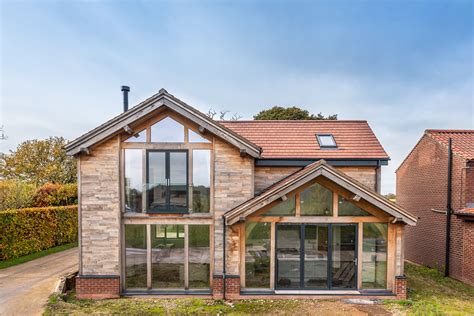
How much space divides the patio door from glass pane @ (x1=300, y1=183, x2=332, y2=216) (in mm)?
455

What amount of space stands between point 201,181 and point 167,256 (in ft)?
9.59

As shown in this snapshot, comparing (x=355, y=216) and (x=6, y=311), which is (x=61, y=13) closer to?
(x=6, y=311)

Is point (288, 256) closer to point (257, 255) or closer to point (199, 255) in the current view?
point (257, 255)

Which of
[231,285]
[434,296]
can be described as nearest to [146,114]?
[231,285]

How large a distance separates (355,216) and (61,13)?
16892mm

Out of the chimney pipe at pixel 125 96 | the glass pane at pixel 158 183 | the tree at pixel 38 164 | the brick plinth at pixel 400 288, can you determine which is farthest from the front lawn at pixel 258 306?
the tree at pixel 38 164

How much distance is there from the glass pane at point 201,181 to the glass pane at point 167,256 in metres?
1.02

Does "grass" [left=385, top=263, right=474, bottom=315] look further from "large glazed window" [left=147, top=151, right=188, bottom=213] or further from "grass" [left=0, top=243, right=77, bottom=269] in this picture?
"grass" [left=0, top=243, right=77, bottom=269]

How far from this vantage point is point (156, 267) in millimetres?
9227

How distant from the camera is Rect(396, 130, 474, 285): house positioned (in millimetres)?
10914

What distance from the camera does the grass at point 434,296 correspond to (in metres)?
8.07

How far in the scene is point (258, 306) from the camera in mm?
8281

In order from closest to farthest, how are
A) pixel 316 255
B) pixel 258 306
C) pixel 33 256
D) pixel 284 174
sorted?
1. pixel 258 306
2. pixel 316 255
3. pixel 284 174
4. pixel 33 256

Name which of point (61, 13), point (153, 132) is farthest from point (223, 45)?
point (153, 132)
